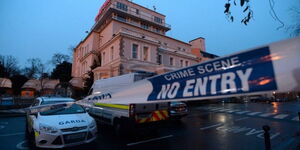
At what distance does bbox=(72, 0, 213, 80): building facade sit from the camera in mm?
23375

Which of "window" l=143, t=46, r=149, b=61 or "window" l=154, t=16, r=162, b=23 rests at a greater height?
"window" l=154, t=16, r=162, b=23

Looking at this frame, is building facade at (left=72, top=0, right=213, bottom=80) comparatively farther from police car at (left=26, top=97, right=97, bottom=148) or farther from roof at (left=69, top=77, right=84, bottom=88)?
police car at (left=26, top=97, right=97, bottom=148)

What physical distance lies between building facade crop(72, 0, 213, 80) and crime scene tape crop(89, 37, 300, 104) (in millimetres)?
20196

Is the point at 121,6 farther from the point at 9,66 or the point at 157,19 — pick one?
the point at 9,66

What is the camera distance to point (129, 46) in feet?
77.6

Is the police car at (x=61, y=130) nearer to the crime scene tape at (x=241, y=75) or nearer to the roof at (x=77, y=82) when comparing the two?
the crime scene tape at (x=241, y=75)

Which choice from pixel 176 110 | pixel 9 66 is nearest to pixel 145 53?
pixel 176 110

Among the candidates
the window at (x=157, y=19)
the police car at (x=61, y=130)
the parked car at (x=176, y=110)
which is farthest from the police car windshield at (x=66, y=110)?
the window at (x=157, y=19)

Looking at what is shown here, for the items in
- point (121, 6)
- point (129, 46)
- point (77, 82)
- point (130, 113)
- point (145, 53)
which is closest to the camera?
point (130, 113)

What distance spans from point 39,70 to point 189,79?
49.9m

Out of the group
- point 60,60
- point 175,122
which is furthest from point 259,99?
point 60,60

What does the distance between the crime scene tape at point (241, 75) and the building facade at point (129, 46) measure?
20.2m

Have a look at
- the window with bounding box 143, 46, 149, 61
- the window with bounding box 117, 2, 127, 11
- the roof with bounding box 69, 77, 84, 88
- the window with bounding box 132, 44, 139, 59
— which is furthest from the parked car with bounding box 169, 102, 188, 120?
the window with bounding box 117, 2, 127, 11

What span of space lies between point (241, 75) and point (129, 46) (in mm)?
22627
